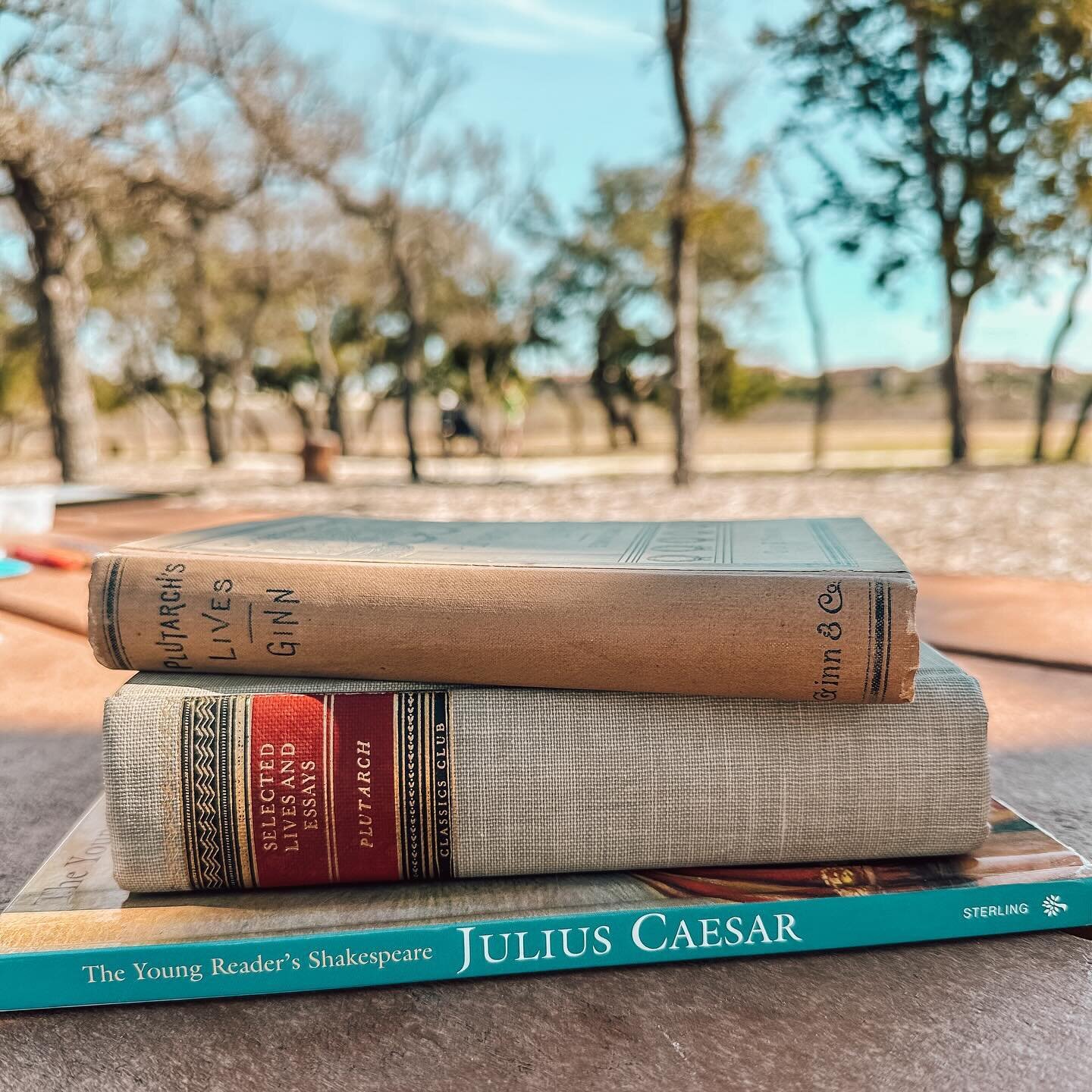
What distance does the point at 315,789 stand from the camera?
0.55m

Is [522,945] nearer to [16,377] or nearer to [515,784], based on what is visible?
[515,784]

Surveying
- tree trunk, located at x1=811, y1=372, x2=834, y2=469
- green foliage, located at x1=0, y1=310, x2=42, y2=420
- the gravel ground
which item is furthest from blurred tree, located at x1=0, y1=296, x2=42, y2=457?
tree trunk, located at x1=811, y1=372, x2=834, y2=469

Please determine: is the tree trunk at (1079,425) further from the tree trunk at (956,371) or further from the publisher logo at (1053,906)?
the publisher logo at (1053,906)

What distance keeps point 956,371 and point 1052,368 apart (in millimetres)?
1870

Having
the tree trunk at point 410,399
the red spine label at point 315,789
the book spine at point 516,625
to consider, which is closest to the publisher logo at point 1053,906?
the book spine at point 516,625

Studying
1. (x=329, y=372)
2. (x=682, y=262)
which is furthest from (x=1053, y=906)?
(x=329, y=372)

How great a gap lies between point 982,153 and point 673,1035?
31.7 ft

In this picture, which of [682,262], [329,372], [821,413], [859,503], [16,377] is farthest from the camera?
[16,377]

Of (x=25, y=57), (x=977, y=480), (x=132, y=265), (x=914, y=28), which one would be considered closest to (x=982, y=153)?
(x=914, y=28)

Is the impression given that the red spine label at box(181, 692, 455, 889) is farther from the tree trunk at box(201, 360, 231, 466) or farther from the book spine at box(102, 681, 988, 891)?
the tree trunk at box(201, 360, 231, 466)

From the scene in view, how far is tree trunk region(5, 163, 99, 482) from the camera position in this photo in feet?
23.8

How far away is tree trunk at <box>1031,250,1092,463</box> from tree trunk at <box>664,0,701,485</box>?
173 inches

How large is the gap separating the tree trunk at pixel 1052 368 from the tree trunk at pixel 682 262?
4400 millimetres

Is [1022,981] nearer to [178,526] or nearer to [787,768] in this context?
[787,768]
